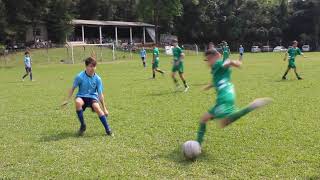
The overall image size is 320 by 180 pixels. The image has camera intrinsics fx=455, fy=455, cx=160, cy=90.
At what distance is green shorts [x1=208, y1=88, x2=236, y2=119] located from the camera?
723 cm

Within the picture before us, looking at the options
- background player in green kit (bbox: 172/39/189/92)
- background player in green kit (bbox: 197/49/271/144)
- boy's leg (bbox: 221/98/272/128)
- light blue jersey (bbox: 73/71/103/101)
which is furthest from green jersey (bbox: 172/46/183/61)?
boy's leg (bbox: 221/98/272/128)

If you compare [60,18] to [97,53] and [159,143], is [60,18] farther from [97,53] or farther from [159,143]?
[159,143]

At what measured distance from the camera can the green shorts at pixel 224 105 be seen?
7227 mm

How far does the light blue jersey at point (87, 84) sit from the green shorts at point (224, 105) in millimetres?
3543

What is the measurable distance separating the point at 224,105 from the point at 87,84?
387cm

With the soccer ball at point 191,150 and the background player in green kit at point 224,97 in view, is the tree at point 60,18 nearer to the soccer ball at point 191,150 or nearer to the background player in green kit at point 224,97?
the background player in green kit at point 224,97

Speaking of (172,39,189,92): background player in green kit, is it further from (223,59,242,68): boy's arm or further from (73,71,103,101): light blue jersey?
(223,59,242,68): boy's arm

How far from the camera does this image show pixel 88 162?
311 inches

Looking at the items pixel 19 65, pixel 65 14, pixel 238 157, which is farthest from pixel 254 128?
pixel 65 14

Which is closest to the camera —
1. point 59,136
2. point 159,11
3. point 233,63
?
point 233,63

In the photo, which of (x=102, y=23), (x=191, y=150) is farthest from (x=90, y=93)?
(x=102, y=23)

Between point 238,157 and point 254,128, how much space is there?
2.49 meters

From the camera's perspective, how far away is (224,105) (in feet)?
23.9

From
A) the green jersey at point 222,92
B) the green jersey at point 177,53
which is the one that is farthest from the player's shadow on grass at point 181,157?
the green jersey at point 177,53
